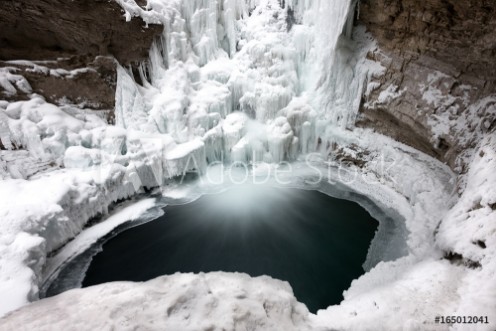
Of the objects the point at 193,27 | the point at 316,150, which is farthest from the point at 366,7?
the point at 193,27

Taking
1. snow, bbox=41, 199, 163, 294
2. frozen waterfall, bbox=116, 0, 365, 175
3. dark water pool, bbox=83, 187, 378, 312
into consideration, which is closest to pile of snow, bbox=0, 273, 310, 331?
dark water pool, bbox=83, 187, 378, 312

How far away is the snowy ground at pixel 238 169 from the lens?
4.11 m

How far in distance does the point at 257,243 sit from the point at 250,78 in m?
6.82

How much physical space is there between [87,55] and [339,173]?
961 cm

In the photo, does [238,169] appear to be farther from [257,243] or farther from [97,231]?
[97,231]

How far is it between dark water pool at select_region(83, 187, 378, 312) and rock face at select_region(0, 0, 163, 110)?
487 centimetres

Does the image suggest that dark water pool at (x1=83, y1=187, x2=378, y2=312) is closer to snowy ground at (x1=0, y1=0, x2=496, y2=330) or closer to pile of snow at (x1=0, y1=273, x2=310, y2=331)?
snowy ground at (x1=0, y1=0, x2=496, y2=330)

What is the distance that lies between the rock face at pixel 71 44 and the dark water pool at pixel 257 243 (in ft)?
16.0

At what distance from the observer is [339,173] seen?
10867mm

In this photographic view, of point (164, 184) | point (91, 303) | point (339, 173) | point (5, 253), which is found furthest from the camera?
point (339, 173)

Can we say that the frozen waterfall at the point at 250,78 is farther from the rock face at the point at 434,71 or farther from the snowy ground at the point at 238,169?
the rock face at the point at 434,71

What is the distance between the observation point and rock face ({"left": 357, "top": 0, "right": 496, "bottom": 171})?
7125mm

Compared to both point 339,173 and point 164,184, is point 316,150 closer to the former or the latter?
point 339,173

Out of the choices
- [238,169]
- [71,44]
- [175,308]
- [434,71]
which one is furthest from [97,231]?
[434,71]
